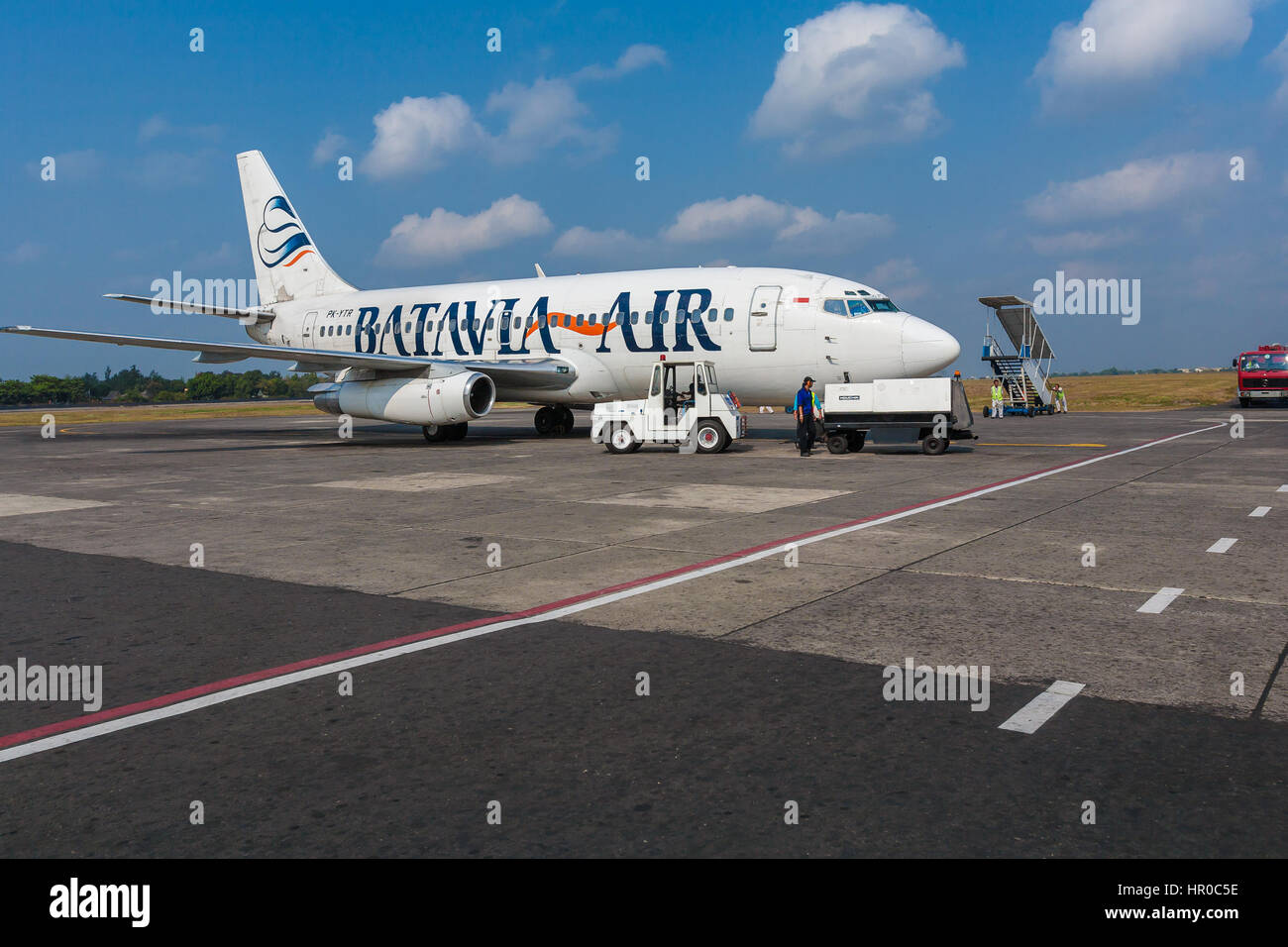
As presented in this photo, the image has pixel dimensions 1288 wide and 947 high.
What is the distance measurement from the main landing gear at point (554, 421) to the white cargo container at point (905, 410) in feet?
34.7

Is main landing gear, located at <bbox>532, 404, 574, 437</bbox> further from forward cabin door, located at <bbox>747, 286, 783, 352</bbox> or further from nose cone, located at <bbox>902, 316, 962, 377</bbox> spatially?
nose cone, located at <bbox>902, 316, 962, 377</bbox>

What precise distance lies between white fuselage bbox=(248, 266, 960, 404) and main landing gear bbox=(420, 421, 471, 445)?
5.30ft

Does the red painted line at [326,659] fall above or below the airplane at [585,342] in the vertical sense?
below

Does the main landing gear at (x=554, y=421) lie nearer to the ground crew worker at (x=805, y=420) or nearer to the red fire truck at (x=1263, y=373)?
the ground crew worker at (x=805, y=420)

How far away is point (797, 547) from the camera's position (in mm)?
9312

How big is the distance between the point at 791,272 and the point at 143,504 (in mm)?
15006

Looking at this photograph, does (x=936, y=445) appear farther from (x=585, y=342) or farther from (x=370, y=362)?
(x=370, y=362)

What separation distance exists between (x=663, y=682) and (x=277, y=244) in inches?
1284

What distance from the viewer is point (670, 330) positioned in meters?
22.9

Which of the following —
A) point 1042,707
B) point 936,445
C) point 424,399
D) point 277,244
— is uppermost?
point 277,244

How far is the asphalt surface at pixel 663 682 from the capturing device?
3.54 meters

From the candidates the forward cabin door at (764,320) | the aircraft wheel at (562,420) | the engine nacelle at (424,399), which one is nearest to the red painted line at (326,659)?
the forward cabin door at (764,320)

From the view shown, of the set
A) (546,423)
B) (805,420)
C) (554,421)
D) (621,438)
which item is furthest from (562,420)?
(805,420)
